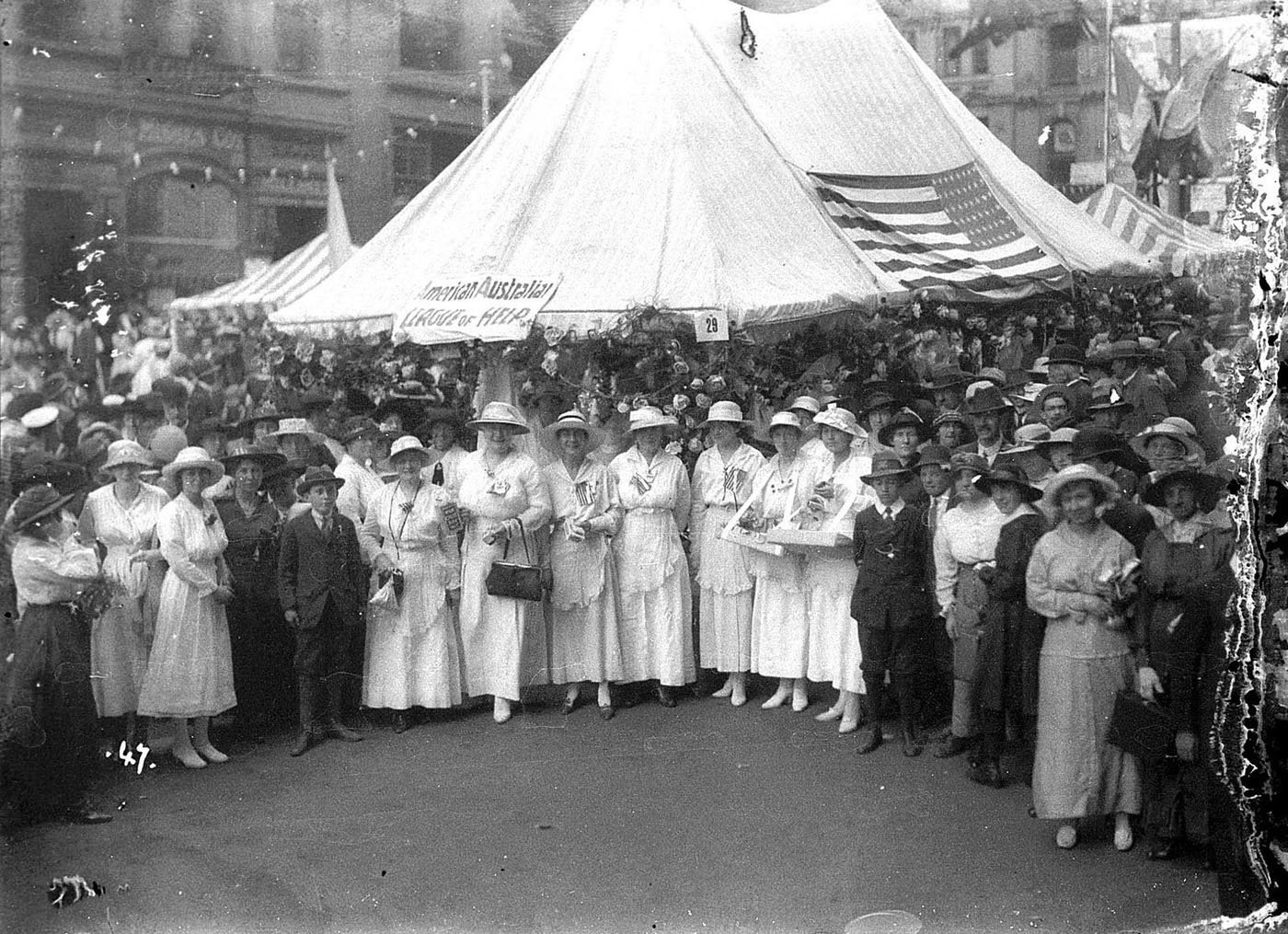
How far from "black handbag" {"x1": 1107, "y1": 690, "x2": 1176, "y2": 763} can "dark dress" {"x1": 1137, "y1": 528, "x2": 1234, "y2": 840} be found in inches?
2.0

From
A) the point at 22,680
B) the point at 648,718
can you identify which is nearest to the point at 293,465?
the point at 22,680

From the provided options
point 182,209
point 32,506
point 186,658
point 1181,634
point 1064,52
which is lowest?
point 186,658

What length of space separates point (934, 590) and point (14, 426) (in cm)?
422

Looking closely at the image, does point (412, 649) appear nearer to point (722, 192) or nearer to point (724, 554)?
point (724, 554)

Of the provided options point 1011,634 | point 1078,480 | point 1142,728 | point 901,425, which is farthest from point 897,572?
point 1142,728

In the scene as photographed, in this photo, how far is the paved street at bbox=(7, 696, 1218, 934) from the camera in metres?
5.22

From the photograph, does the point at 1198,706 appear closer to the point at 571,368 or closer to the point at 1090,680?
the point at 1090,680

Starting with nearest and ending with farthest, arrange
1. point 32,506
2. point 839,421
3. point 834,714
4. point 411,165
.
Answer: point 32,506 < point 839,421 < point 834,714 < point 411,165

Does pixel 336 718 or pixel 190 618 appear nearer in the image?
pixel 190 618

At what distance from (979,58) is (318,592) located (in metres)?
4.61

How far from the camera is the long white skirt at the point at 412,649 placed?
23.2 feet

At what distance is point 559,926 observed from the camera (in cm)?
522

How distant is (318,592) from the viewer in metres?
6.70

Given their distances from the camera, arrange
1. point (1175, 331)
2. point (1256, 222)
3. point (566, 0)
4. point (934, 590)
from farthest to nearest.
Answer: point (1175, 331) → point (566, 0) → point (934, 590) → point (1256, 222)
